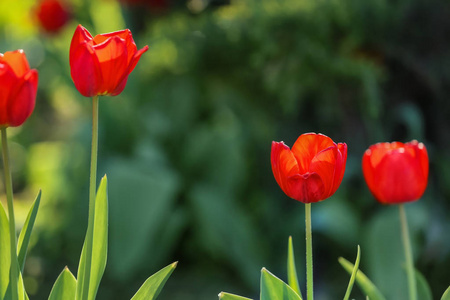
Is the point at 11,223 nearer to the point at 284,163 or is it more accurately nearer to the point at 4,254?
the point at 4,254

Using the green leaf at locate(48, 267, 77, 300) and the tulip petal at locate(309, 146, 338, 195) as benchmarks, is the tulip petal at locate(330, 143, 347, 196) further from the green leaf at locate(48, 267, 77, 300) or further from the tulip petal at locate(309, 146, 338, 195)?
the green leaf at locate(48, 267, 77, 300)

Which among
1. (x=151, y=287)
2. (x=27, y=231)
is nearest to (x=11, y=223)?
(x=27, y=231)

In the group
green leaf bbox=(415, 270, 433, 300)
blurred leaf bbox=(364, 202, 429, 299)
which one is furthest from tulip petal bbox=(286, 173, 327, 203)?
blurred leaf bbox=(364, 202, 429, 299)

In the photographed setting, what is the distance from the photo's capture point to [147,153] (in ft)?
7.03

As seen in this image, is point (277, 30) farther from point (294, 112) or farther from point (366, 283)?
point (366, 283)

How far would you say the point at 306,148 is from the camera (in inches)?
27.3

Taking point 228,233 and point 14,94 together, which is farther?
point 228,233

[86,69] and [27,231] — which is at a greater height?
[86,69]

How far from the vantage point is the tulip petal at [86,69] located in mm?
646

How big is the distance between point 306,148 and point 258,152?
161 centimetres

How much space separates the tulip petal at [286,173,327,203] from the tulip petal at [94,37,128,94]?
0.21m

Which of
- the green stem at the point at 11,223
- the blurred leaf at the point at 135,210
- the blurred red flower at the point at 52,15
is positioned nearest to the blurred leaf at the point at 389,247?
the blurred leaf at the point at 135,210

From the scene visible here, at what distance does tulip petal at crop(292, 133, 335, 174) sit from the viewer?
2.26 ft

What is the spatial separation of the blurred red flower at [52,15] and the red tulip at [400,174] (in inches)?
92.3
